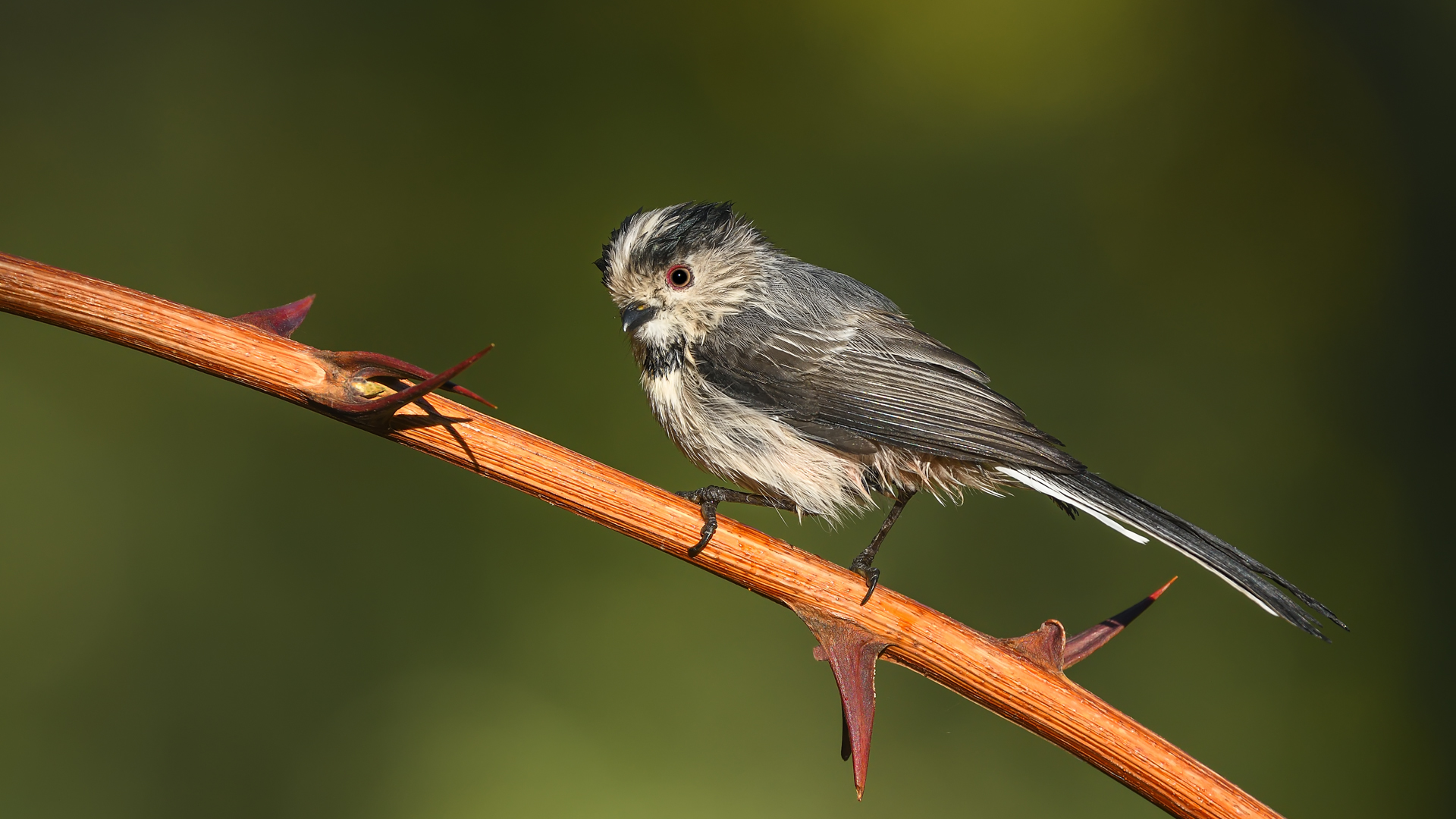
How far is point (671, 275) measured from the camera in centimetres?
174

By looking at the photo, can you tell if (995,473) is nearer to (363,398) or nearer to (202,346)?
(363,398)

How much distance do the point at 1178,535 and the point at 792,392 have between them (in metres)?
0.64

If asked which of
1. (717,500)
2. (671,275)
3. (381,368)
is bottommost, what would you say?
(717,500)

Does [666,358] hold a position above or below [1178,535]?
below

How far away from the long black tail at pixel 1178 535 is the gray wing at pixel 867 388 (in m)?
0.05

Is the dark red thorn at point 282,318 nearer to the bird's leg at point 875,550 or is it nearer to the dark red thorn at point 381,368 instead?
the dark red thorn at point 381,368

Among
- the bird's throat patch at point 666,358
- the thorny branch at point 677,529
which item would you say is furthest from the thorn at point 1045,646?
the bird's throat patch at point 666,358

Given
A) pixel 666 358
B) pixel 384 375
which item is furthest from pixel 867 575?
pixel 384 375

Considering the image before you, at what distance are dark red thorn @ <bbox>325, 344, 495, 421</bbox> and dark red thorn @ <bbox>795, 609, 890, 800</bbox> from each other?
0.49 m

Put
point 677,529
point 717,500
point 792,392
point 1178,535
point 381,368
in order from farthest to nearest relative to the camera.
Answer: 1. point 792,392
2. point 717,500
3. point 1178,535
4. point 677,529
5. point 381,368

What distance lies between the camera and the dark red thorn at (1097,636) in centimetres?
115

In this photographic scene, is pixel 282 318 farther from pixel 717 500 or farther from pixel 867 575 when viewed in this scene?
pixel 867 575

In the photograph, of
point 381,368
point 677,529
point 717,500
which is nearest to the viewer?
point 381,368

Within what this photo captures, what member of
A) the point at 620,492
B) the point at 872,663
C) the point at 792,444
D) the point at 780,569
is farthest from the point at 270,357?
the point at 792,444
